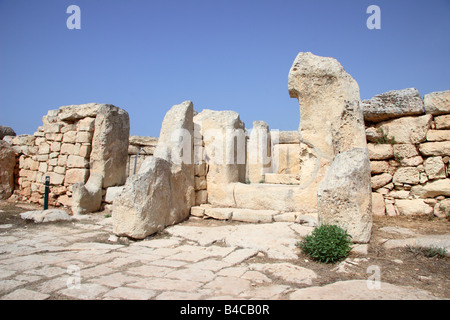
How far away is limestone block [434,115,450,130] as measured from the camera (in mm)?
5020

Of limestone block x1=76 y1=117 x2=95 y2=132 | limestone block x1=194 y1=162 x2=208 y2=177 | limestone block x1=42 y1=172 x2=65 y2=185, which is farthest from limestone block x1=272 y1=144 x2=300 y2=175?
limestone block x1=42 y1=172 x2=65 y2=185

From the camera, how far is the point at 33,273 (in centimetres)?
304

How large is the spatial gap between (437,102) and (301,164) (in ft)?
7.54

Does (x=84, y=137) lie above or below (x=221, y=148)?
above

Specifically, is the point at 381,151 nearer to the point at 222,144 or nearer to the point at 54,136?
the point at 222,144

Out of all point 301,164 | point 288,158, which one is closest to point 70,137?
point 301,164

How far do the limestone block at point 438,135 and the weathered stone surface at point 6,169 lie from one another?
9633 mm

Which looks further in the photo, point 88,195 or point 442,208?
point 88,195

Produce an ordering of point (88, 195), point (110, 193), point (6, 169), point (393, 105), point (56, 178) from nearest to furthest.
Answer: point (393, 105) → point (88, 195) → point (110, 193) → point (56, 178) → point (6, 169)

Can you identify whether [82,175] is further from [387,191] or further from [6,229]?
[387,191]

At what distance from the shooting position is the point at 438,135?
5043 millimetres

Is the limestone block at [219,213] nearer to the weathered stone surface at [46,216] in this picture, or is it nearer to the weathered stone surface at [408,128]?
the weathered stone surface at [46,216]
